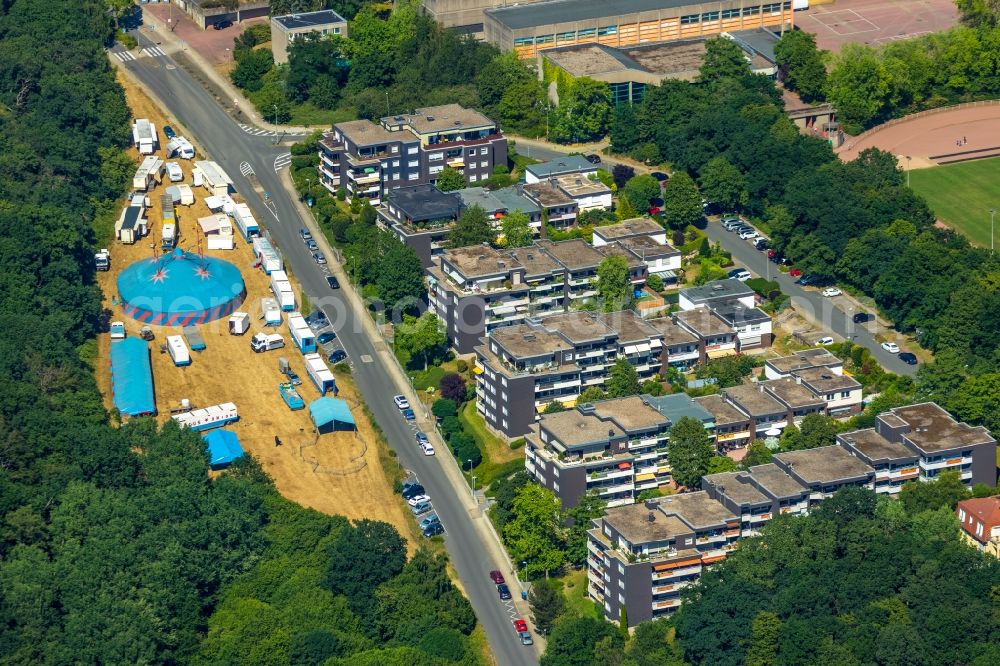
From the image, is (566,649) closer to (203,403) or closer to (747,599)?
(747,599)

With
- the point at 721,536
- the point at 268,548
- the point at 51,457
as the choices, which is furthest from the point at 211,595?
the point at 721,536

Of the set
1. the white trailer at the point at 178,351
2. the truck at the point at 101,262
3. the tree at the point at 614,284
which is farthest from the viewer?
the truck at the point at 101,262

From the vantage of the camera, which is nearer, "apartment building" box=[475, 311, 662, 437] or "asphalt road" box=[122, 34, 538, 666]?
"asphalt road" box=[122, 34, 538, 666]

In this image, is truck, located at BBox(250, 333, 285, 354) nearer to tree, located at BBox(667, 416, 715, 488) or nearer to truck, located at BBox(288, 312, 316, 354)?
truck, located at BBox(288, 312, 316, 354)

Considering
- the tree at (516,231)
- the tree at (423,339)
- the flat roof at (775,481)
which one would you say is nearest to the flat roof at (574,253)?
the tree at (516,231)

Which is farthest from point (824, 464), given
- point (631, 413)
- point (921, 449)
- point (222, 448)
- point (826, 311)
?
point (222, 448)

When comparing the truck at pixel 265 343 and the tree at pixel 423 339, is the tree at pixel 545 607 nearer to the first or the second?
the tree at pixel 423 339

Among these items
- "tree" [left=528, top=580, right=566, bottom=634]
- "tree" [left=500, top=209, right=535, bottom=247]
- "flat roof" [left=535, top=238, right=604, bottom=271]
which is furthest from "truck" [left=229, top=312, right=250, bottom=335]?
"tree" [left=528, top=580, right=566, bottom=634]
